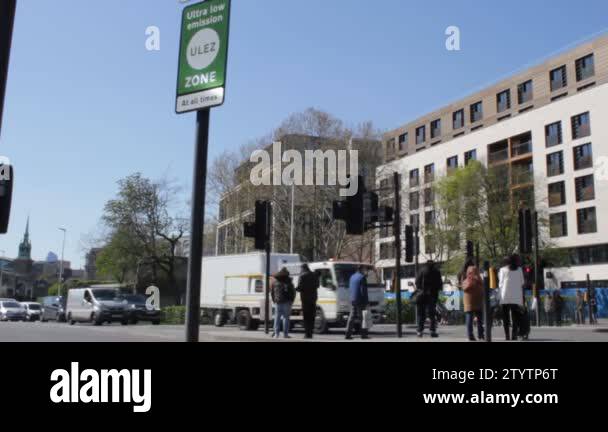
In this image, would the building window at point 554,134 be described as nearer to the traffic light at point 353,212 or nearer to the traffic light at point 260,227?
the traffic light at point 260,227

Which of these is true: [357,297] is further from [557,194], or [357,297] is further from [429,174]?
[557,194]

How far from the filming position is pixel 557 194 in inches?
2008

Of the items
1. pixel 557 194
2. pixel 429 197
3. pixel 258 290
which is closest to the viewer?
pixel 258 290

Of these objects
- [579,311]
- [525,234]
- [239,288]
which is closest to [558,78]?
[579,311]

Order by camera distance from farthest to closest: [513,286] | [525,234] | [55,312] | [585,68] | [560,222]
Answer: [560,222] < [585,68] < [55,312] < [525,234] < [513,286]

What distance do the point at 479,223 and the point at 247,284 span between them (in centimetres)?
2734

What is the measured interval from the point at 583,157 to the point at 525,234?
37.1m

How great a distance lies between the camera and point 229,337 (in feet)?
50.2

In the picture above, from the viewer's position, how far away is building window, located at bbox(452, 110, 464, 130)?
6375cm

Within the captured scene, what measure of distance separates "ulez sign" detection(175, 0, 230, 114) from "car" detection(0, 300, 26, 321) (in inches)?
1677

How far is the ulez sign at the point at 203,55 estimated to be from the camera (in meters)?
6.93

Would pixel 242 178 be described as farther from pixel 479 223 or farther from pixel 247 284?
pixel 247 284

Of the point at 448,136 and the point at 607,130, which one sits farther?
the point at 448,136
